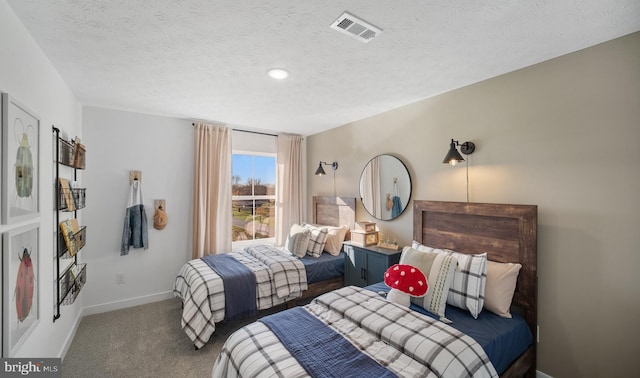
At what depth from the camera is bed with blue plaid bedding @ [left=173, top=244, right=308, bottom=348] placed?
99.4 inches

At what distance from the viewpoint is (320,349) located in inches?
60.0

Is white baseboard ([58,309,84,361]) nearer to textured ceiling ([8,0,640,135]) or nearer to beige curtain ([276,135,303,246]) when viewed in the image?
textured ceiling ([8,0,640,135])

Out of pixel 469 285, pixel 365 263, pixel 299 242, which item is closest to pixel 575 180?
A: pixel 469 285

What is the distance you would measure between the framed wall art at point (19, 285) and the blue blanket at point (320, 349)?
1288 mm

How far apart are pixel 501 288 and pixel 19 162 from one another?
3.22 m

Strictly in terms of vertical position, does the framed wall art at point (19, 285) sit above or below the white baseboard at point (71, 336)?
above

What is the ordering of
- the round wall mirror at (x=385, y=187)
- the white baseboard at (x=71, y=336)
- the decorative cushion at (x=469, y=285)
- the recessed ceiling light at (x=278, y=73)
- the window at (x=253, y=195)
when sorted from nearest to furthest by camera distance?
the decorative cushion at (x=469, y=285) < the recessed ceiling light at (x=278, y=73) < the white baseboard at (x=71, y=336) < the round wall mirror at (x=385, y=187) < the window at (x=253, y=195)

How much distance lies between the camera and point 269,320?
186cm

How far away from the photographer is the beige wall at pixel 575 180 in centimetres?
172

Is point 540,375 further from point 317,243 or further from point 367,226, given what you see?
point 317,243

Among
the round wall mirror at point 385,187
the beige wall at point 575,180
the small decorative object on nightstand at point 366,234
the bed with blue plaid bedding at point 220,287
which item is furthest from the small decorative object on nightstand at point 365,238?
the beige wall at point 575,180

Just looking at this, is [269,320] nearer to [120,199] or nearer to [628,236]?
[628,236]

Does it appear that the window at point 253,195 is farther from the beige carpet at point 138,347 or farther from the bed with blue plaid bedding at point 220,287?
the beige carpet at point 138,347

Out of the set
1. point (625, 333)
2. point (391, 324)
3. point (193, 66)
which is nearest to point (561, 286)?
point (625, 333)
